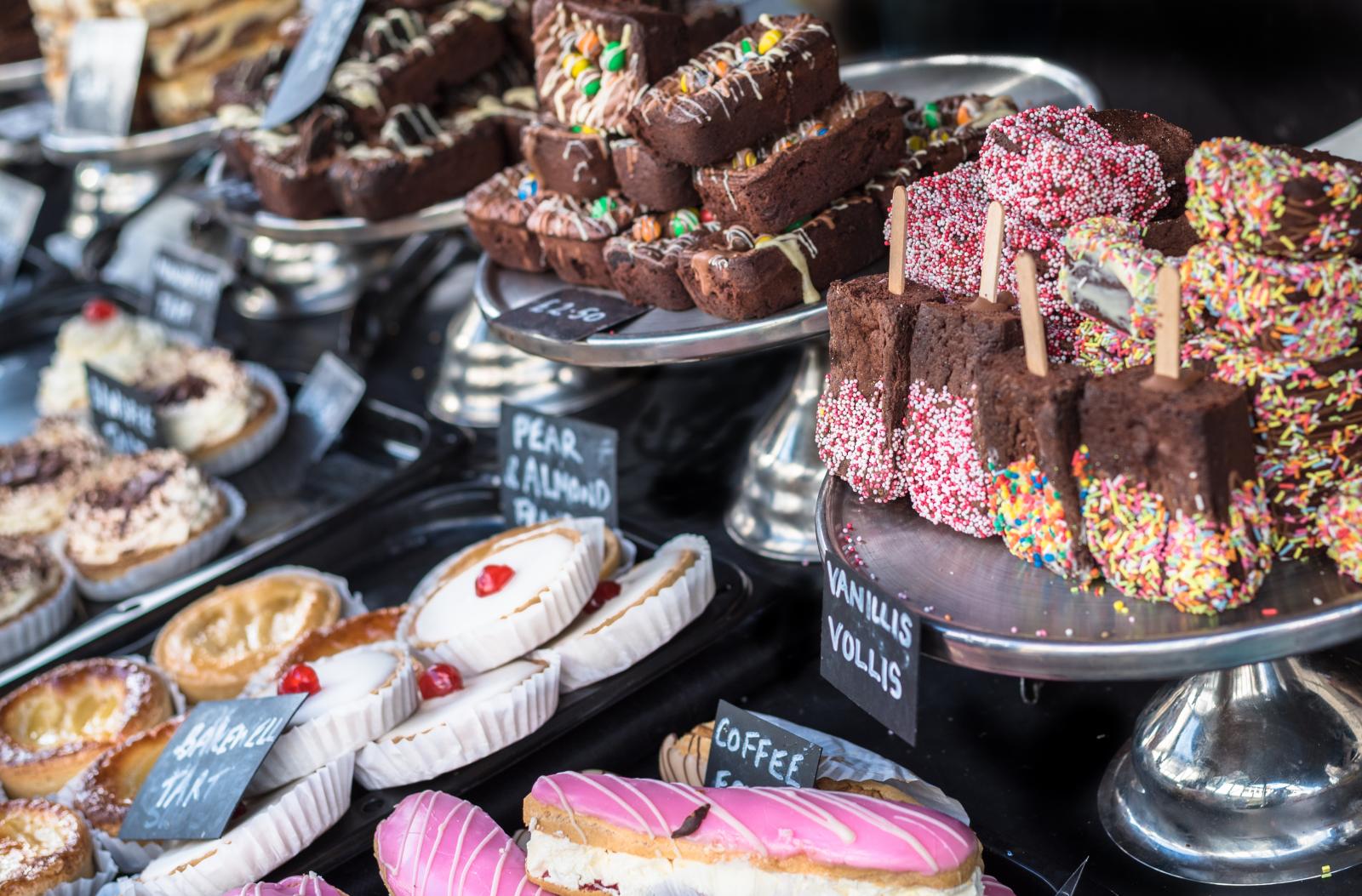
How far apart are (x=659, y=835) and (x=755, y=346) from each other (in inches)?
31.7

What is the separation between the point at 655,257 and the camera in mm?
2326

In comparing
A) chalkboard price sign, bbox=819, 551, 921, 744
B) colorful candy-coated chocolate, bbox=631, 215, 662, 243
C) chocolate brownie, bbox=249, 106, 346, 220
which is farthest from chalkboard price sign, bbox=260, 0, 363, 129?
chalkboard price sign, bbox=819, 551, 921, 744

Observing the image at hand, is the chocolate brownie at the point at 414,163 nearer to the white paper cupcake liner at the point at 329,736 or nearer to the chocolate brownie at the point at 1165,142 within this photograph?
the white paper cupcake liner at the point at 329,736

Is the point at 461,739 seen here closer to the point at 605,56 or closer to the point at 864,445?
the point at 864,445

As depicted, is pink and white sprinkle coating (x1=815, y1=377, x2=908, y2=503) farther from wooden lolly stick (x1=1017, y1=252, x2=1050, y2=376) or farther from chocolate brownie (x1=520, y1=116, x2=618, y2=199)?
chocolate brownie (x1=520, y1=116, x2=618, y2=199)

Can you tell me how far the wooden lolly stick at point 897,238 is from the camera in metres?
1.76

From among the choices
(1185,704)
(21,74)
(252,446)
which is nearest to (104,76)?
(21,74)

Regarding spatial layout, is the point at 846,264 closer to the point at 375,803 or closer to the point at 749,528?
the point at 749,528

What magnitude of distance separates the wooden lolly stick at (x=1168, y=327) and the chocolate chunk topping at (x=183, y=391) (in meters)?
2.68

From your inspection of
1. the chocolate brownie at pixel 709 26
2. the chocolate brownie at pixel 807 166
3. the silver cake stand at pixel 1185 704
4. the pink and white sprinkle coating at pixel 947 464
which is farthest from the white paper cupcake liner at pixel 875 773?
the chocolate brownie at pixel 709 26

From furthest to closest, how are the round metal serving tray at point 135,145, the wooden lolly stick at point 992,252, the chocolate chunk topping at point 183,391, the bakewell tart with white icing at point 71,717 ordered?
the round metal serving tray at point 135,145 → the chocolate chunk topping at point 183,391 → the bakewell tart with white icing at point 71,717 → the wooden lolly stick at point 992,252

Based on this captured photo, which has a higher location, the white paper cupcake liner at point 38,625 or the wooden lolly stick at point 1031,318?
the wooden lolly stick at point 1031,318

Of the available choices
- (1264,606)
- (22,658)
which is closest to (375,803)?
(22,658)

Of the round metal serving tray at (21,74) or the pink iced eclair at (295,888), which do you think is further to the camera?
the round metal serving tray at (21,74)
